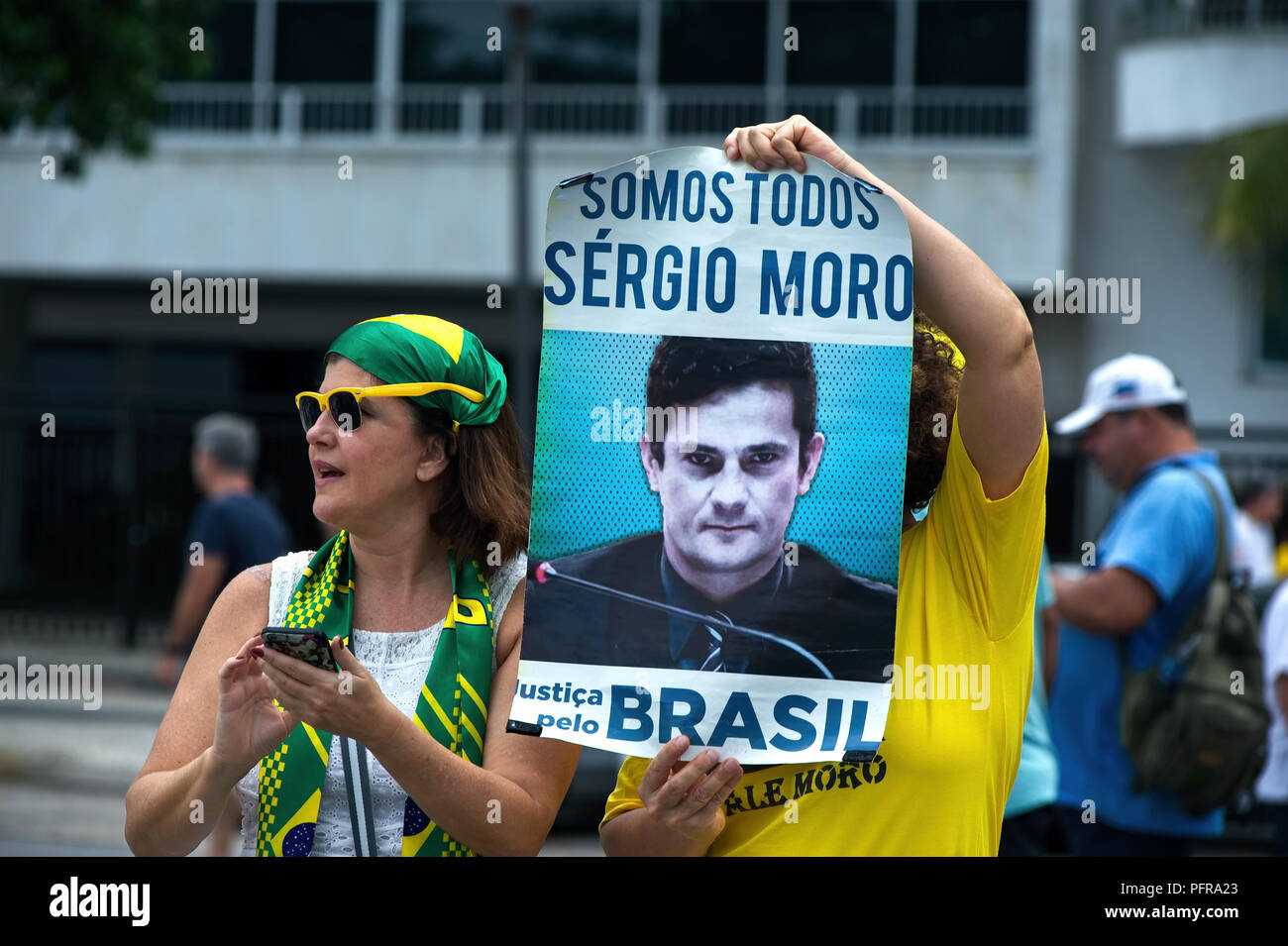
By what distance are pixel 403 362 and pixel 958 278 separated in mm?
880

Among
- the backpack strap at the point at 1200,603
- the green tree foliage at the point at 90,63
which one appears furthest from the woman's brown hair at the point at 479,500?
the green tree foliage at the point at 90,63

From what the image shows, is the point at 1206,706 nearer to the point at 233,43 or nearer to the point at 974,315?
the point at 974,315

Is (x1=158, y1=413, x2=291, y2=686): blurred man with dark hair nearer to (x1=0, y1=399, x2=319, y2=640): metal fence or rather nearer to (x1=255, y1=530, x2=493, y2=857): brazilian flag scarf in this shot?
(x1=255, y1=530, x2=493, y2=857): brazilian flag scarf

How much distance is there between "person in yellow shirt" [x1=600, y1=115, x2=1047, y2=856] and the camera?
2137 mm

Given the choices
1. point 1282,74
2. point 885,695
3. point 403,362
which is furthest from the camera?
point 1282,74

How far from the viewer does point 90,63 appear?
473 inches

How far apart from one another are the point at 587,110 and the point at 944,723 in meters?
14.5

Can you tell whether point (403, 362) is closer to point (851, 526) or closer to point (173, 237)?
point (851, 526)

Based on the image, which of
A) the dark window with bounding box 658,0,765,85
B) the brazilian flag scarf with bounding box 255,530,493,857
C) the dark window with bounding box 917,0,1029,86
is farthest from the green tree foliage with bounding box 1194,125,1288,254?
the brazilian flag scarf with bounding box 255,530,493,857

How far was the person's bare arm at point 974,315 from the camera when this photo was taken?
2.13m

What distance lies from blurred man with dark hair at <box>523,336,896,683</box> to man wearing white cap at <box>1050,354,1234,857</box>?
242 centimetres

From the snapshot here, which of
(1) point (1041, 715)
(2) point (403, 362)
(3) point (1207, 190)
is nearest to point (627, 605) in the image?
(2) point (403, 362)

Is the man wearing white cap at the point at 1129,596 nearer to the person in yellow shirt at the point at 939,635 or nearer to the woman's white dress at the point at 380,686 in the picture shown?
the person in yellow shirt at the point at 939,635
